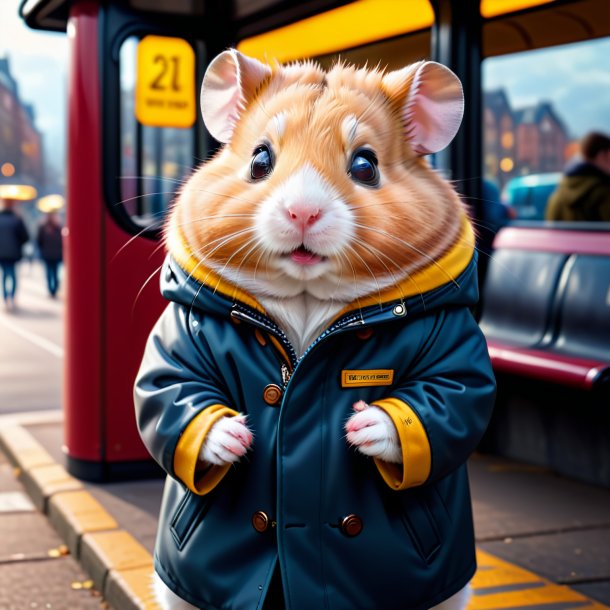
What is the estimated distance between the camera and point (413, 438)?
1.88 metres

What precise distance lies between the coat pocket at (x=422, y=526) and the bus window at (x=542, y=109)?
16.0 ft

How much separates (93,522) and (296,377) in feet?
8.27

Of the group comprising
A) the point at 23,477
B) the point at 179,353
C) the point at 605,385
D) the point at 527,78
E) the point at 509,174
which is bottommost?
the point at 23,477

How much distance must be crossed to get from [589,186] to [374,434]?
5302 millimetres

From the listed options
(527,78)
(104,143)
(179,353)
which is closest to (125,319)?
(104,143)

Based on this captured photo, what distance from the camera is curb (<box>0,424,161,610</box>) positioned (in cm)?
350

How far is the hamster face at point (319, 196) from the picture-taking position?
1775mm

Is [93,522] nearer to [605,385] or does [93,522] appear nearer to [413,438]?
[605,385]

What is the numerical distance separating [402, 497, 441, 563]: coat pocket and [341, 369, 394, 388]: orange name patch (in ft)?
0.85

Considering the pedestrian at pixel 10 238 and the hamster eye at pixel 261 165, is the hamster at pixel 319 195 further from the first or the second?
the pedestrian at pixel 10 238

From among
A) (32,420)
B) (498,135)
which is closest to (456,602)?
(32,420)

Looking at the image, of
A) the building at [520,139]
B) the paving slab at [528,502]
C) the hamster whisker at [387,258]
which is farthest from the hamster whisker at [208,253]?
the building at [520,139]

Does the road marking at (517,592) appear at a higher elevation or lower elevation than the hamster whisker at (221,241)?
lower

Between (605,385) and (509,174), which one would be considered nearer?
Result: (605,385)
